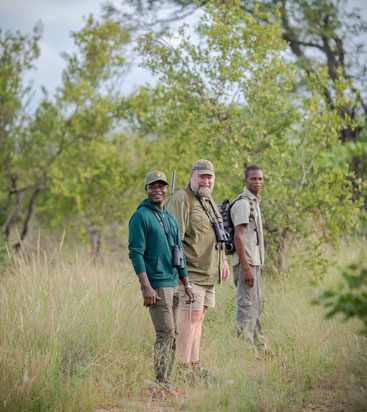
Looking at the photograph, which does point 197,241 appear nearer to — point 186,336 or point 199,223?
point 199,223

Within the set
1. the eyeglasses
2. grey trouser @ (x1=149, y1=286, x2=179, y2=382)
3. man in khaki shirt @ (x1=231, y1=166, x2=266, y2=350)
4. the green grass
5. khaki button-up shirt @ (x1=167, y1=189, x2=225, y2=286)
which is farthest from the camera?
man in khaki shirt @ (x1=231, y1=166, x2=266, y2=350)

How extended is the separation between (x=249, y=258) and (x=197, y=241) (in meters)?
0.87

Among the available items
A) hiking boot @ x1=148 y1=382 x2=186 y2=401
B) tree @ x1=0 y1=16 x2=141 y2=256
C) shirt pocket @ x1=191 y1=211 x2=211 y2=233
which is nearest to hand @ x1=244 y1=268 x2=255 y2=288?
shirt pocket @ x1=191 y1=211 x2=211 y2=233

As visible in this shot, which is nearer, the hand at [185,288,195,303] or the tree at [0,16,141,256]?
the hand at [185,288,195,303]

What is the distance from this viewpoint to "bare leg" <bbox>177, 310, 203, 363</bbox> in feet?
14.8

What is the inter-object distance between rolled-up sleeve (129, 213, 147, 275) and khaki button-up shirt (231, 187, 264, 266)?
144 cm

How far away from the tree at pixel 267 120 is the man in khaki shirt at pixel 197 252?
8.18 feet

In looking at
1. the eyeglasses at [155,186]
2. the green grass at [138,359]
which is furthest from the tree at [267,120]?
the eyeglasses at [155,186]

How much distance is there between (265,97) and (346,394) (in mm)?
4907

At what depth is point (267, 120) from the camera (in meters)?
8.04

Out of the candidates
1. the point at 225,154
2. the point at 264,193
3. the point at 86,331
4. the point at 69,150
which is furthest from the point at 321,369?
the point at 69,150

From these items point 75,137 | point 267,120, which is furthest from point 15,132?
point 267,120

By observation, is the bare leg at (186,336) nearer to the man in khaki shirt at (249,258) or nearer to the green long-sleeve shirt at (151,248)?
the green long-sleeve shirt at (151,248)

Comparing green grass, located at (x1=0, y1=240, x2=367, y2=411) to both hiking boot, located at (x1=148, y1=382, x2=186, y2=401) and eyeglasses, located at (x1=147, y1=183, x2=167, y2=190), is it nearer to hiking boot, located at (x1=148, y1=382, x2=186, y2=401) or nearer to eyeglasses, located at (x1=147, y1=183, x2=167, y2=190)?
hiking boot, located at (x1=148, y1=382, x2=186, y2=401)
